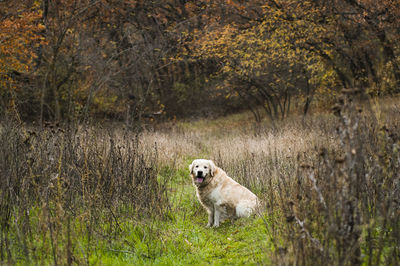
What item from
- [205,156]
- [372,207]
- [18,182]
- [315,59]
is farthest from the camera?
[315,59]

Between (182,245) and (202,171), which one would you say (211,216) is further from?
(182,245)

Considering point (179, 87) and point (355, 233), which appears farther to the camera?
point (179, 87)

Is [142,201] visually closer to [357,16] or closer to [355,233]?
[355,233]

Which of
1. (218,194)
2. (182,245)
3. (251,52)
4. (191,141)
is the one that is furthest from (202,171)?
(251,52)

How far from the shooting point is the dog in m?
5.21

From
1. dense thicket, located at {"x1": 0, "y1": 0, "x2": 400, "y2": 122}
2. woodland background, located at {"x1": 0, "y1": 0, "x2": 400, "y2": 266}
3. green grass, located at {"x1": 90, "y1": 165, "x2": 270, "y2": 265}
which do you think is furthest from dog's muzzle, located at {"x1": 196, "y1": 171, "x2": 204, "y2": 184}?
dense thicket, located at {"x1": 0, "y1": 0, "x2": 400, "y2": 122}

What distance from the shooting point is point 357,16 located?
42.1 ft

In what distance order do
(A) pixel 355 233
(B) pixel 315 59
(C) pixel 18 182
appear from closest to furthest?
(A) pixel 355 233 → (C) pixel 18 182 → (B) pixel 315 59

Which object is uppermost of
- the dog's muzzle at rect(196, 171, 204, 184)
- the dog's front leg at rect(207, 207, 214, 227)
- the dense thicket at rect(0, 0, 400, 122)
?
the dense thicket at rect(0, 0, 400, 122)

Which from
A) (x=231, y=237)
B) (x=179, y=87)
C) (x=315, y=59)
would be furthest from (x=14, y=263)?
(x=179, y=87)

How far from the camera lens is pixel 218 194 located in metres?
5.35

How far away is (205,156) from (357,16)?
817 cm

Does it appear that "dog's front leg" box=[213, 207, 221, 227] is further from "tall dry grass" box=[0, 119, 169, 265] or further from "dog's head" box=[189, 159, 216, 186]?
"tall dry grass" box=[0, 119, 169, 265]

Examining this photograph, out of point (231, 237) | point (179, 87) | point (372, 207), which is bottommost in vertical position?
point (231, 237)
